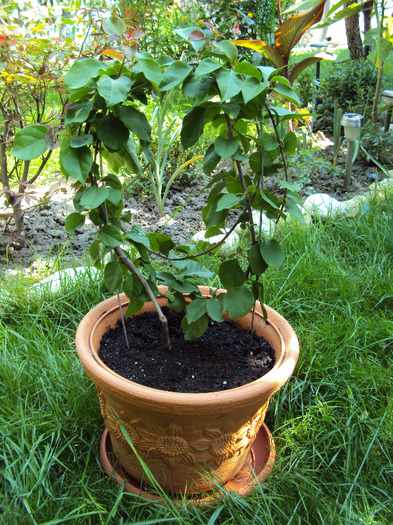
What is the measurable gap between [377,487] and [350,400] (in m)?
0.31

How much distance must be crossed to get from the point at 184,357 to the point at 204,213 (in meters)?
0.44

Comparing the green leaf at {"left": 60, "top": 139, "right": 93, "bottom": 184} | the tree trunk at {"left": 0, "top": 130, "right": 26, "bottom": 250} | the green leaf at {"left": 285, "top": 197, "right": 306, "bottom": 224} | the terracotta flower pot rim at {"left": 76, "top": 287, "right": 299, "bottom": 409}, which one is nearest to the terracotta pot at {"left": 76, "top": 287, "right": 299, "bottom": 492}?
the terracotta flower pot rim at {"left": 76, "top": 287, "right": 299, "bottom": 409}

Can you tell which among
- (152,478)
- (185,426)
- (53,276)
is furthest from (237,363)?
(53,276)

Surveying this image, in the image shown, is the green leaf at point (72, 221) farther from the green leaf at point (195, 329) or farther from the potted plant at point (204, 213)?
the green leaf at point (195, 329)

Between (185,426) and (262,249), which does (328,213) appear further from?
(185,426)

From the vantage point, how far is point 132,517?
51.8 inches

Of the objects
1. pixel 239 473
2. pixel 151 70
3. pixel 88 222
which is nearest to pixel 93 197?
pixel 151 70

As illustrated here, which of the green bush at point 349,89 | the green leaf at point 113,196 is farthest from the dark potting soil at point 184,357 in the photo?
the green bush at point 349,89

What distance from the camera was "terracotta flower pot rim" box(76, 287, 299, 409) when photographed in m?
1.14

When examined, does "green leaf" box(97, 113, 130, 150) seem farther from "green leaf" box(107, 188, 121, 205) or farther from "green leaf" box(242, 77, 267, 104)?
"green leaf" box(242, 77, 267, 104)

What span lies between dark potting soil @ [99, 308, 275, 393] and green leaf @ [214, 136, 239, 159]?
0.62 metres

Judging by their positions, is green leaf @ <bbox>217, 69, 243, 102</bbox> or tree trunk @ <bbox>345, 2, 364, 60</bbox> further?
tree trunk @ <bbox>345, 2, 364, 60</bbox>

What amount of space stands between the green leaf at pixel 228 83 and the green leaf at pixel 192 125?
16 centimetres

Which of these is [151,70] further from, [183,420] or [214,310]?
[183,420]
